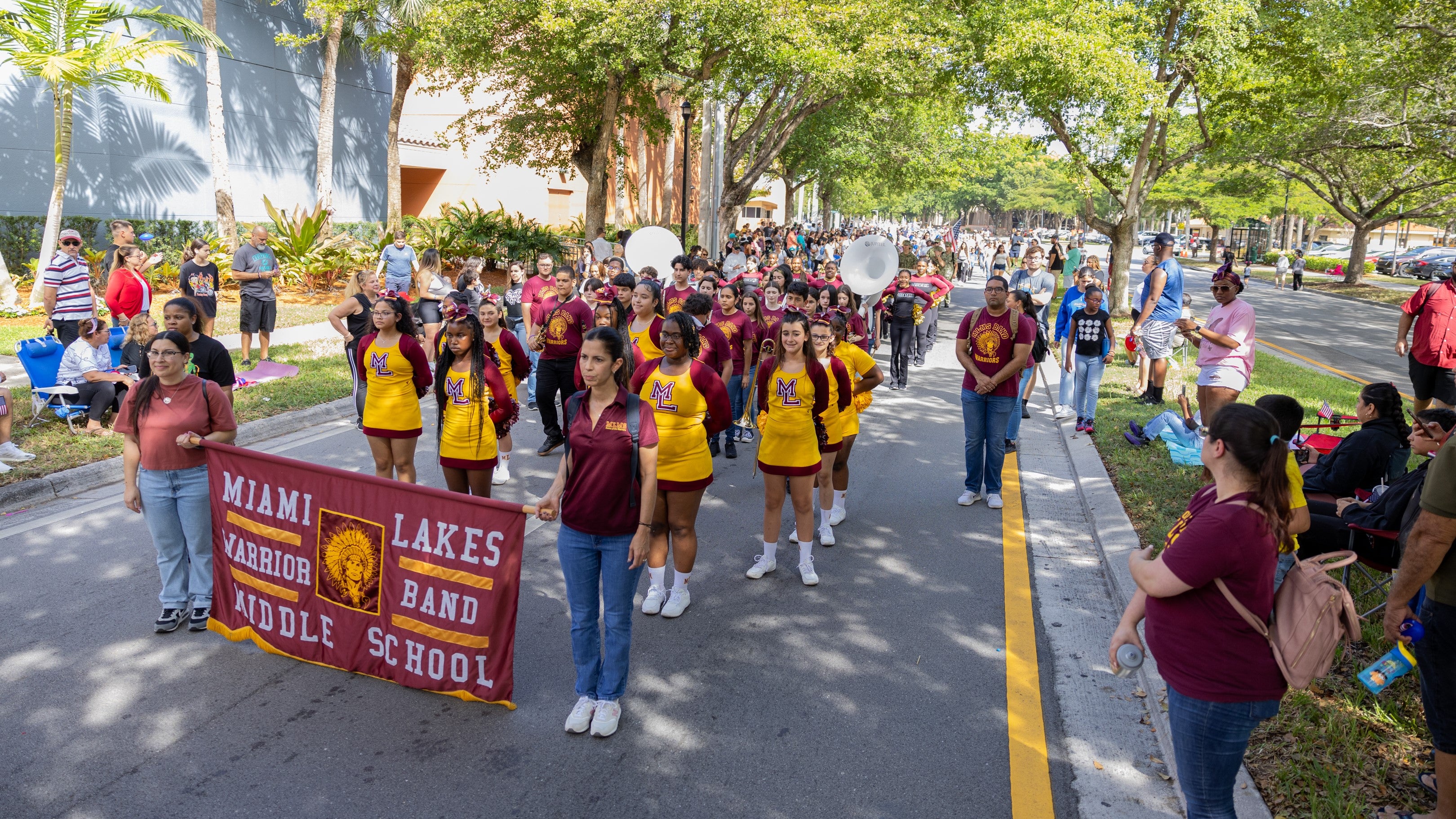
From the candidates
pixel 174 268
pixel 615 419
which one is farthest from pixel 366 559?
pixel 174 268

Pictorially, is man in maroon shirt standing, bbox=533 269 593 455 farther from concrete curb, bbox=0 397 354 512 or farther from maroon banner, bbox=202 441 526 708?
maroon banner, bbox=202 441 526 708

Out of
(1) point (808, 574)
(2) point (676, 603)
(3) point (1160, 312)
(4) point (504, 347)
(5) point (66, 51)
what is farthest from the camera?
(5) point (66, 51)

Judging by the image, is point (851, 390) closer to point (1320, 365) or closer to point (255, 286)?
point (255, 286)

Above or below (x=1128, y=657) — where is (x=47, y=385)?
below

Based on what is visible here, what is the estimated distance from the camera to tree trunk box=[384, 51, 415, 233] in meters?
26.6

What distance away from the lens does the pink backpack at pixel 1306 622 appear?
2.88m

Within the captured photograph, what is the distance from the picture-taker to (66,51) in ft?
50.8

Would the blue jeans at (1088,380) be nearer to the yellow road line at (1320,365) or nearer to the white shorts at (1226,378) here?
the white shorts at (1226,378)

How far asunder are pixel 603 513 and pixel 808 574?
237 cm

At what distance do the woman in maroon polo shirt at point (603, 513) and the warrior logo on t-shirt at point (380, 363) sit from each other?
96.9 inches

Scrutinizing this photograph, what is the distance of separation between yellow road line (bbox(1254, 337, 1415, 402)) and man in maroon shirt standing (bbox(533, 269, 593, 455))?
9.62 m

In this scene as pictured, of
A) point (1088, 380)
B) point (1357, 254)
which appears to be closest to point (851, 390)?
point (1088, 380)

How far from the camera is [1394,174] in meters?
36.3

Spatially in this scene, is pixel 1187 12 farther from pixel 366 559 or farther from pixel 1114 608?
pixel 366 559
